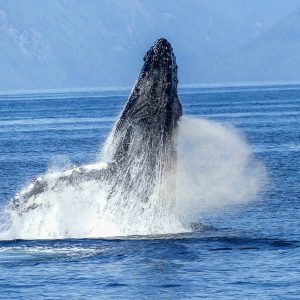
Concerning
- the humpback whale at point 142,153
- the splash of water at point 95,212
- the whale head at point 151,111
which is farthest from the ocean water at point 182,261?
the whale head at point 151,111

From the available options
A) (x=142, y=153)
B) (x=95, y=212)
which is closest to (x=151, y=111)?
(x=142, y=153)

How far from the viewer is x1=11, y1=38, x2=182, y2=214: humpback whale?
1078 inches

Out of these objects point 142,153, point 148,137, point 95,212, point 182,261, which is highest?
point 148,137

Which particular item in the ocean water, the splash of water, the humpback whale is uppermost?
the humpback whale

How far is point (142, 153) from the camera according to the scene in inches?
1082

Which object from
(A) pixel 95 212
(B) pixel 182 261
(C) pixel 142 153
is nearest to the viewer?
(B) pixel 182 261

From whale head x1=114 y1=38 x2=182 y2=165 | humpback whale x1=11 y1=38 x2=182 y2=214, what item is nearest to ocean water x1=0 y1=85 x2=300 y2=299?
humpback whale x1=11 y1=38 x2=182 y2=214

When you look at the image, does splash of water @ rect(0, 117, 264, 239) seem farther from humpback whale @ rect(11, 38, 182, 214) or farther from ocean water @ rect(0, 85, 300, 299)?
ocean water @ rect(0, 85, 300, 299)

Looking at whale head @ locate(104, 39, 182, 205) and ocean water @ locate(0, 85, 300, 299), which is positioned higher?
whale head @ locate(104, 39, 182, 205)

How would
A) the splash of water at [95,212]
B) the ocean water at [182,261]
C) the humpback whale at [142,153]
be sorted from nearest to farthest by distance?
the ocean water at [182,261]
the humpback whale at [142,153]
the splash of water at [95,212]

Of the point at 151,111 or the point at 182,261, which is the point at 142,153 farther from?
the point at 182,261

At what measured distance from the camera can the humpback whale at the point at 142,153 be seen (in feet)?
89.8

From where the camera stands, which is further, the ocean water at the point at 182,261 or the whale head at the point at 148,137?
the whale head at the point at 148,137

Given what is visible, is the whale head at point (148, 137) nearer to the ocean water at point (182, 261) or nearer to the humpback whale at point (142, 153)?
the humpback whale at point (142, 153)
